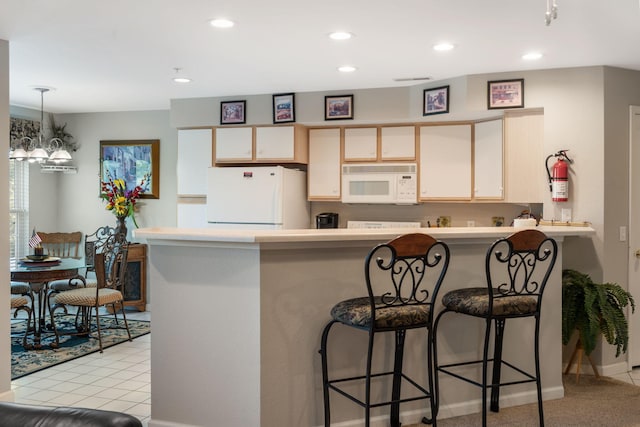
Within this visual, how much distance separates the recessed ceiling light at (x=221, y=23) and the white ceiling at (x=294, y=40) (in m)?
0.07

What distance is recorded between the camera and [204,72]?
4793 millimetres

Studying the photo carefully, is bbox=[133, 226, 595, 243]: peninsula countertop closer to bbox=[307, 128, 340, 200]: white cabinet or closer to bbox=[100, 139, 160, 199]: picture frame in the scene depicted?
bbox=[307, 128, 340, 200]: white cabinet

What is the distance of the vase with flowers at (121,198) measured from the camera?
21.9 feet

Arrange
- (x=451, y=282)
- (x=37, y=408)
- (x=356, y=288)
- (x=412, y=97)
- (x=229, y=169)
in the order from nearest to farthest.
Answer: (x=37, y=408) → (x=356, y=288) → (x=451, y=282) → (x=412, y=97) → (x=229, y=169)

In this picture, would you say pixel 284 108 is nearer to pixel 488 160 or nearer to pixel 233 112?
pixel 233 112

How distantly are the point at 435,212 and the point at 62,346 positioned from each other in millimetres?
3685

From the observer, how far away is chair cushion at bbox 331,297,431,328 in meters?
2.65

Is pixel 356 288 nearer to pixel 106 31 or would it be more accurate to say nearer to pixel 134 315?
pixel 106 31

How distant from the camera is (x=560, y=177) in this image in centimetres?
446

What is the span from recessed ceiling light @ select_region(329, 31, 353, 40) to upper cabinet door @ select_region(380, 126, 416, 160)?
6.08 feet

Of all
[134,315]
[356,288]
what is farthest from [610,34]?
[134,315]

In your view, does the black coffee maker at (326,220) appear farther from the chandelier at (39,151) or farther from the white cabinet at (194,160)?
the chandelier at (39,151)

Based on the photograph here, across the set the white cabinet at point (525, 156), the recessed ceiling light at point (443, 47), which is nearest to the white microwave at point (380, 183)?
the white cabinet at point (525, 156)

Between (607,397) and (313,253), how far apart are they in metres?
2.32
